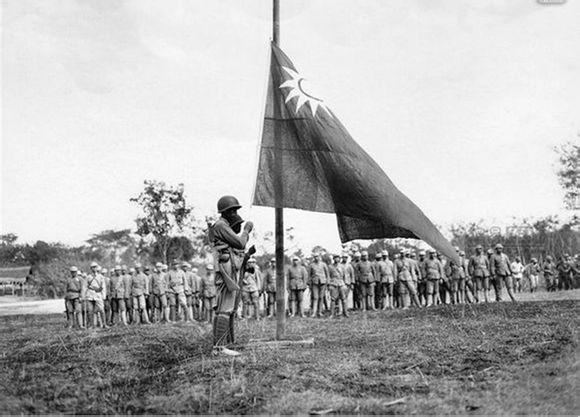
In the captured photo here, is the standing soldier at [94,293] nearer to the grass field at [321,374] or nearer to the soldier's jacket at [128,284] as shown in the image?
the soldier's jacket at [128,284]

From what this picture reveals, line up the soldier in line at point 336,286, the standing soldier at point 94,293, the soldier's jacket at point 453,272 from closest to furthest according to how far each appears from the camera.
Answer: the standing soldier at point 94,293
the soldier in line at point 336,286
the soldier's jacket at point 453,272

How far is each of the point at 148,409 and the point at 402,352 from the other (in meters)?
3.56

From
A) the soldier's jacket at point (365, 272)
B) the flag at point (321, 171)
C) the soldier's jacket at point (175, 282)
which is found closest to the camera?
the flag at point (321, 171)

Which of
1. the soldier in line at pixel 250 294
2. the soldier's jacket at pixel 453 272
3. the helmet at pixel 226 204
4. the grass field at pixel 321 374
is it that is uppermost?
the helmet at pixel 226 204

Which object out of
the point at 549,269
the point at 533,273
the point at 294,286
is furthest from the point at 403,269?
the point at 533,273

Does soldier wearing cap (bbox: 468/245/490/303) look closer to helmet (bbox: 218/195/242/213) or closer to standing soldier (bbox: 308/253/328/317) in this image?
standing soldier (bbox: 308/253/328/317)

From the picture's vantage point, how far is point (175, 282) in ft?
58.0

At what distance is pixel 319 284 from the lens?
17.4m

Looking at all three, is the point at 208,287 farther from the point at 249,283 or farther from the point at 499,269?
the point at 499,269

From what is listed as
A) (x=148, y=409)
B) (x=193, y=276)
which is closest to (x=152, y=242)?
(x=193, y=276)

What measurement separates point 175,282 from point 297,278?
3.62m

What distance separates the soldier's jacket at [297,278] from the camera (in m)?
17.3

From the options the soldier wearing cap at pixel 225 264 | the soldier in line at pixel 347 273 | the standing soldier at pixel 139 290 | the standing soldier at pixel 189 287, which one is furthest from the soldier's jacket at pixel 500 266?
the soldier wearing cap at pixel 225 264

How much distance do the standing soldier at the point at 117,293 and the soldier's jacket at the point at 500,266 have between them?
11182 millimetres
